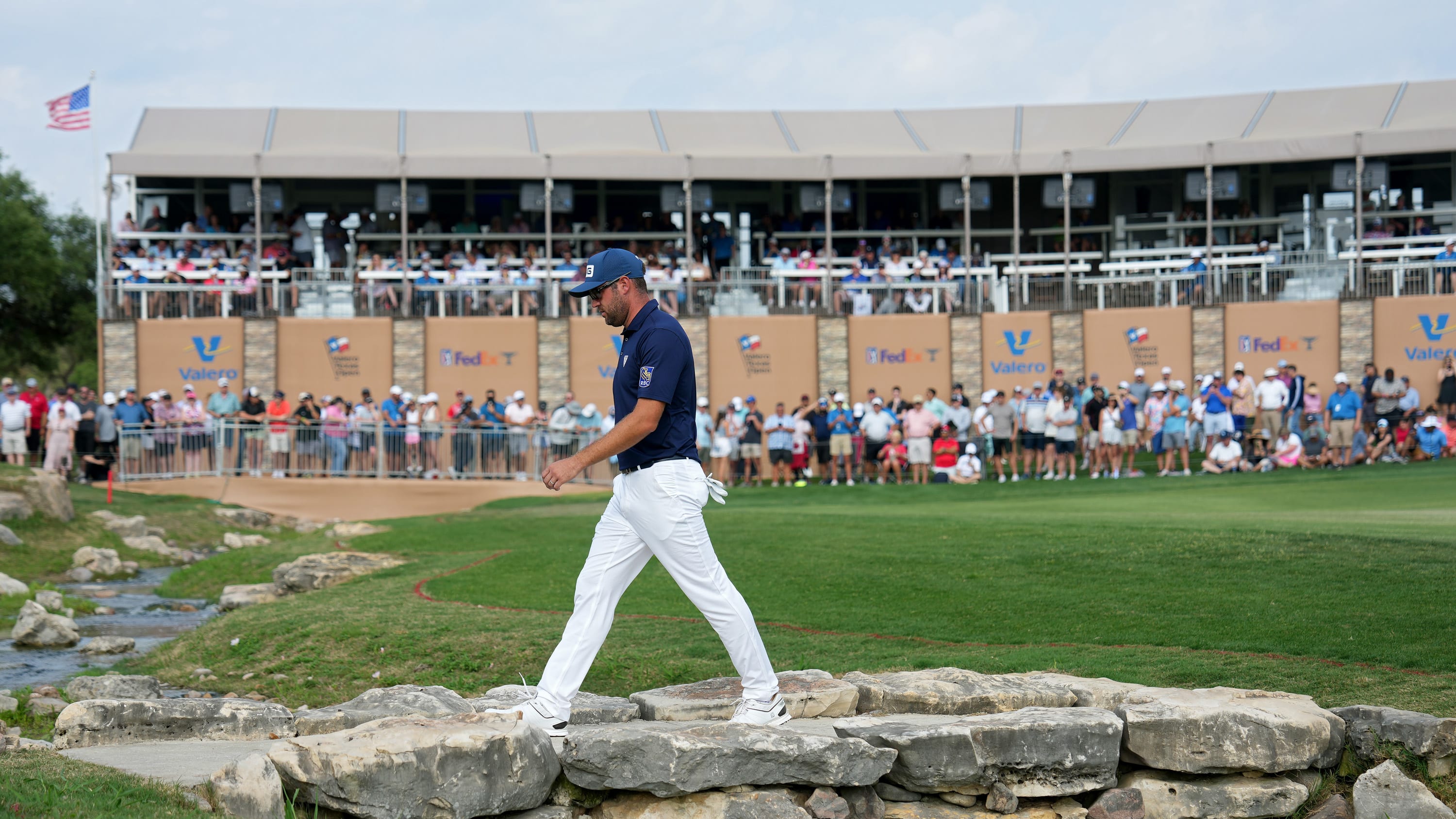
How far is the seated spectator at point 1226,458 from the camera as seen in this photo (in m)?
24.8

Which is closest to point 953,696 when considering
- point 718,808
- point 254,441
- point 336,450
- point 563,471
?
point 718,808

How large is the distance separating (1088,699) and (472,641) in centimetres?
602

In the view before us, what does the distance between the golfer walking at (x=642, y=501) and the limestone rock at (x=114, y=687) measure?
5.97m

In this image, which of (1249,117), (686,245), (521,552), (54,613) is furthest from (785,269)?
(54,613)

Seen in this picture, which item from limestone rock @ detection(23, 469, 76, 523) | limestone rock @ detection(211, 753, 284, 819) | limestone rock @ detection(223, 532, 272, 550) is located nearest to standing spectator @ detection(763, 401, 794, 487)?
limestone rock @ detection(223, 532, 272, 550)

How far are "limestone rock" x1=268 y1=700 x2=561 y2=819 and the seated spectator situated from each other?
21.3m

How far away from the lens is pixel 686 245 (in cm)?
3550

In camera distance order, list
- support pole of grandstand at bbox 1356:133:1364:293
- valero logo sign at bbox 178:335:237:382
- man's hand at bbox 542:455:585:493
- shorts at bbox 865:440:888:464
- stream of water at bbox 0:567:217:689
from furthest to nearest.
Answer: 1. valero logo sign at bbox 178:335:237:382
2. support pole of grandstand at bbox 1356:133:1364:293
3. shorts at bbox 865:440:888:464
4. stream of water at bbox 0:567:217:689
5. man's hand at bbox 542:455:585:493

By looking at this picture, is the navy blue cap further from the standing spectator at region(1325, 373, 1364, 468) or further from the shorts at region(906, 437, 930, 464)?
the standing spectator at region(1325, 373, 1364, 468)

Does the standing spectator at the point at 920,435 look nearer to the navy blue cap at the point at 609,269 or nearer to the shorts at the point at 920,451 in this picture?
the shorts at the point at 920,451

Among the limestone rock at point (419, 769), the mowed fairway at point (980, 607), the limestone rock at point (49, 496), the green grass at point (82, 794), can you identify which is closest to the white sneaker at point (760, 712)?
the limestone rock at point (419, 769)

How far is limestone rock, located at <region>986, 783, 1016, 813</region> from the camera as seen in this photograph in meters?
6.62

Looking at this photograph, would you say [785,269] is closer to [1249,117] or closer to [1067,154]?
[1067,154]

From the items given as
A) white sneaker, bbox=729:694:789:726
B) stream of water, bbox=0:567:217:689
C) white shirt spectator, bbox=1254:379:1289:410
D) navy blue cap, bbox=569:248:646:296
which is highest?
navy blue cap, bbox=569:248:646:296
